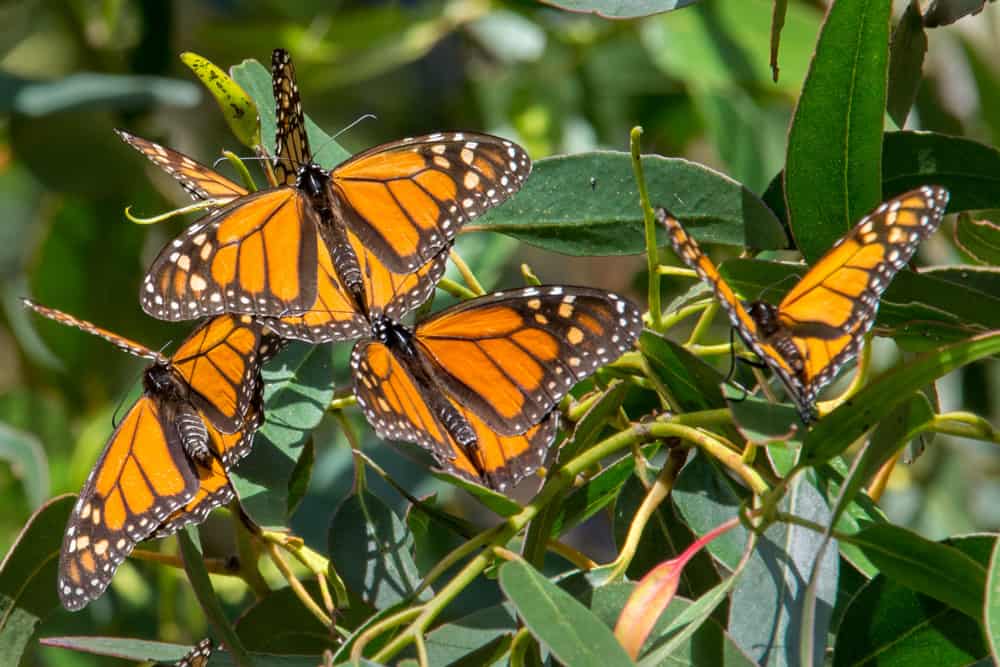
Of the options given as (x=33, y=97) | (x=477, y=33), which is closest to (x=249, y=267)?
(x=33, y=97)

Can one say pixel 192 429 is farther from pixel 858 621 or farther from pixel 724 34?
pixel 724 34

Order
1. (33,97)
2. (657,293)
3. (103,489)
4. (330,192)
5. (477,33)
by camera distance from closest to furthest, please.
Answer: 1. (657,293)
2. (103,489)
3. (330,192)
4. (33,97)
5. (477,33)

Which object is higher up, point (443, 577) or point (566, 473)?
point (566, 473)

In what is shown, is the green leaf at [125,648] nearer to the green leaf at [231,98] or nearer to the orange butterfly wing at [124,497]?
the orange butterfly wing at [124,497]

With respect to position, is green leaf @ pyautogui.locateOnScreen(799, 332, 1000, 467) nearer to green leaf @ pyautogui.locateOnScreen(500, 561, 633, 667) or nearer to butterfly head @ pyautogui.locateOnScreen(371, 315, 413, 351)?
green leaf @ pyautogui.locateOnScreen(500, 561, 633, 667)

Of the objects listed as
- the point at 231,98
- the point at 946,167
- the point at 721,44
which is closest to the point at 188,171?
the point at 231,98

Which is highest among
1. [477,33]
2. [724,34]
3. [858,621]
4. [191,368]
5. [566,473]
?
[477,33]

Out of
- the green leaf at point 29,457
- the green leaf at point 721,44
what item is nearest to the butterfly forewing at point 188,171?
the green leaf at point 29,457
